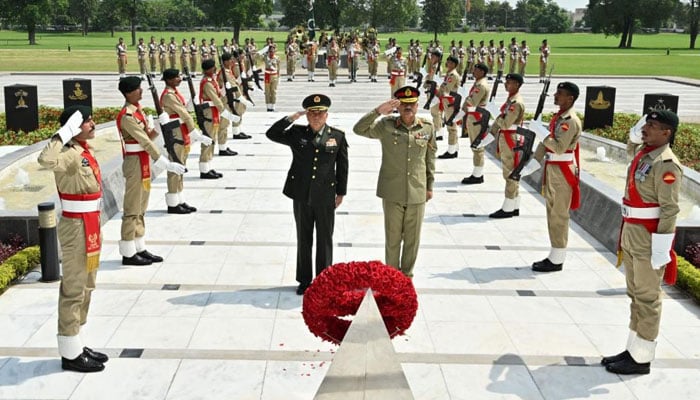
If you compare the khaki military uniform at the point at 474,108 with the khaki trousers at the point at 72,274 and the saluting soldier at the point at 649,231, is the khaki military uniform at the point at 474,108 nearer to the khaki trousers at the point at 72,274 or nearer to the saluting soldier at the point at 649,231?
the saluting soldier at the point at 649,231

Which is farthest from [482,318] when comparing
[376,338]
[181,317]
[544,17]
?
[544,17]

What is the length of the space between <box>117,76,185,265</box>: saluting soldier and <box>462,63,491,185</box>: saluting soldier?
19.6 feet

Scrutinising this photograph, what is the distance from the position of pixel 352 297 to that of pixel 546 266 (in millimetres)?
4910

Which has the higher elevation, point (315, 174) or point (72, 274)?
point (315, 174)

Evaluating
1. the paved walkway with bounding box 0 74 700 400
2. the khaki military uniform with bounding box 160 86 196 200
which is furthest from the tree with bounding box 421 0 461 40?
the paved walkway with bounding box 0 74 700 400

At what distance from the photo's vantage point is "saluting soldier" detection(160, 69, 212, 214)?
32.7 ft

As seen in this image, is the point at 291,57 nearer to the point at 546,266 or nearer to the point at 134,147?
the point at 134,147

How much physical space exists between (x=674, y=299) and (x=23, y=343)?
6.31 metres

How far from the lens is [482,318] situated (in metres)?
7.05

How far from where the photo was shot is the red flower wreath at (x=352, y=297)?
4.11m

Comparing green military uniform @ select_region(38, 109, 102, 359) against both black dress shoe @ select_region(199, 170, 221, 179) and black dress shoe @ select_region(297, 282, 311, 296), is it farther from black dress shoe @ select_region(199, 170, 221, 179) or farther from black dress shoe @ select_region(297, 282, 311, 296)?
black dress shoe @ select_region(199, 170, 221, 179)

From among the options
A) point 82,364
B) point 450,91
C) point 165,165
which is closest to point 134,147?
point 165,165

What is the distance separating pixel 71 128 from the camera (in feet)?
18.1

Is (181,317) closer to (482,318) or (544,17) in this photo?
(482,318)
